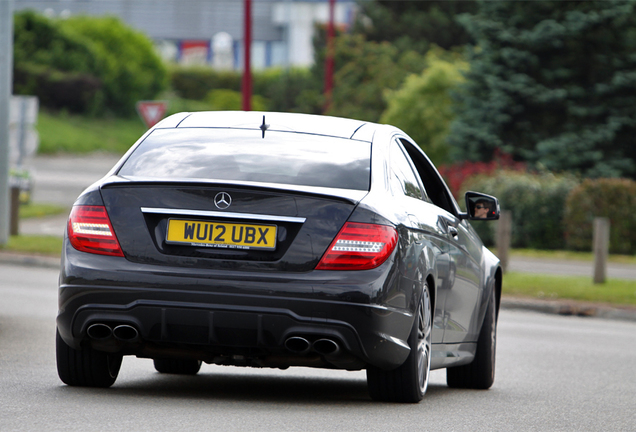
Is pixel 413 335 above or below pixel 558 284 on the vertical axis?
above

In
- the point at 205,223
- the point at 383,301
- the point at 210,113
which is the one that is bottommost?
the point at 383,301

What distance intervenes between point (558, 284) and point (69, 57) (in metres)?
47.6

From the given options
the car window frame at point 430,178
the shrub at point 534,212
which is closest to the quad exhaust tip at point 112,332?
the car window frame at point 430,178

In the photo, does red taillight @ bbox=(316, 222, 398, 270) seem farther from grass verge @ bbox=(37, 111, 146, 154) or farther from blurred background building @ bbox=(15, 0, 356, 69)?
blurred background building @ bbox=(15, 0, 356, 69)

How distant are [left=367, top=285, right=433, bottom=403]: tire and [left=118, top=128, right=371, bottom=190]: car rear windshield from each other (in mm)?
766

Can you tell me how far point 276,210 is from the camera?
5.57m

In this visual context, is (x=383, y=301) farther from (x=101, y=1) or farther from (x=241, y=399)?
(x=101, y=1)

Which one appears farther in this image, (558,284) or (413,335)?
(558,284)

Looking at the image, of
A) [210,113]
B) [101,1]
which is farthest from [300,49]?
[210,113]

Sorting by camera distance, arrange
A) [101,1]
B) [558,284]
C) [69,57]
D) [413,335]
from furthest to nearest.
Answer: [101,1] → [69,57] → [558,284] → [413,335]

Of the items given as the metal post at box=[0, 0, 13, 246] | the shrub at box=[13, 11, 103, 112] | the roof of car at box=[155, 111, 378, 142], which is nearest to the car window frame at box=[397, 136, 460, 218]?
the roof of car at box=[155, 111, 378, 142]

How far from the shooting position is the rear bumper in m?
5.50

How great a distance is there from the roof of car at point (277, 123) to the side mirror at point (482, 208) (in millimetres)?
1111

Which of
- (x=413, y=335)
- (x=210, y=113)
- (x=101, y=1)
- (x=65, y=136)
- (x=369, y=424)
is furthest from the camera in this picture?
(x=101, y=1)
